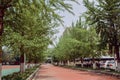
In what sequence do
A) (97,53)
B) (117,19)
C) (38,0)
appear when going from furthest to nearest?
1. (97,53)
2. (117,19)
3. (38,0)

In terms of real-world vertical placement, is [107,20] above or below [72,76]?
above

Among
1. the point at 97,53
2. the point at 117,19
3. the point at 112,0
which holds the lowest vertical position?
the point at 97,53

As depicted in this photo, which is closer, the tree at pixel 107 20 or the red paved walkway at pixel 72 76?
the red paved walkway at pixel 72 76

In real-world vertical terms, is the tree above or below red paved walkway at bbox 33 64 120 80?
above

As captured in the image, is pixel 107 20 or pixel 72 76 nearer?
pixel 72 76

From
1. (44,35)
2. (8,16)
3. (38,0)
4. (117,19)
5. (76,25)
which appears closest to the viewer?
(38,0)

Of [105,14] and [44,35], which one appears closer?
[44,35]

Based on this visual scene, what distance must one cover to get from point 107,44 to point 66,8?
78.5 feet

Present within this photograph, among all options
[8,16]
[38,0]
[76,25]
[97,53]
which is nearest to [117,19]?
[97,53]

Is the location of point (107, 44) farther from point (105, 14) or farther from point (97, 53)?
point (97, 53)

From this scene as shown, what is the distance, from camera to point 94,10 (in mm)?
35375

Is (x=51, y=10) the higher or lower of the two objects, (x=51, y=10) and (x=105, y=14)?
the lower

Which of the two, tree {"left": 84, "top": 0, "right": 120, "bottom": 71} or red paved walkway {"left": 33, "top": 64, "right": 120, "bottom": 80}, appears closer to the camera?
red paved walkway {"left": 33, "top": 64, "right": 120, "bottom": 80}

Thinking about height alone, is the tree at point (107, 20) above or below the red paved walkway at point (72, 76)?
above
